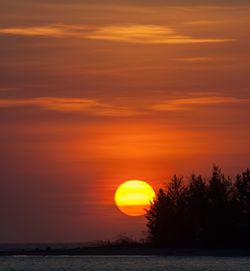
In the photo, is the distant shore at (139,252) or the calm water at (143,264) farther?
the distant shore at (139,252)

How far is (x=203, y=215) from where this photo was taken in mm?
127625

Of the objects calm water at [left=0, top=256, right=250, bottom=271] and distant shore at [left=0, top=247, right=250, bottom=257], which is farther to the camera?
distant shore at [left=0, top=247, right=250, bottom=257]

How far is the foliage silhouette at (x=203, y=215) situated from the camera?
12612 centimetres

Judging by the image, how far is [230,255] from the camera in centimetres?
11850

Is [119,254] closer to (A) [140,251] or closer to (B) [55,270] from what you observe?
(A) [140,251]

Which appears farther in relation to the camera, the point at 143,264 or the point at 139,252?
the point at 139,252

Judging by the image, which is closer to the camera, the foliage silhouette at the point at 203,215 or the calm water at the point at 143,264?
the calm water at the point at 143,264

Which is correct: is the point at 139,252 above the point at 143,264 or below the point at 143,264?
above

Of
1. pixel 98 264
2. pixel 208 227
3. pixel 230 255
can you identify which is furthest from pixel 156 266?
pixel 208 227

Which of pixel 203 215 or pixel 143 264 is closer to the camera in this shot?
pixel 143 264

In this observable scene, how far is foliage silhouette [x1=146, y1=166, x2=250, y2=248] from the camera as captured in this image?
12612 centimetres

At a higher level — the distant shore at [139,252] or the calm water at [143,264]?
the distant shore at [139,252]

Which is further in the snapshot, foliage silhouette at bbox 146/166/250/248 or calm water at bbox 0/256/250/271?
foliage silhouette at bbox 146/166/250/248

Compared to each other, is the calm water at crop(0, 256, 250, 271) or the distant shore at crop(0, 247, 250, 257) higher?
the distant shore at crop(0, 247, 250, 257)
